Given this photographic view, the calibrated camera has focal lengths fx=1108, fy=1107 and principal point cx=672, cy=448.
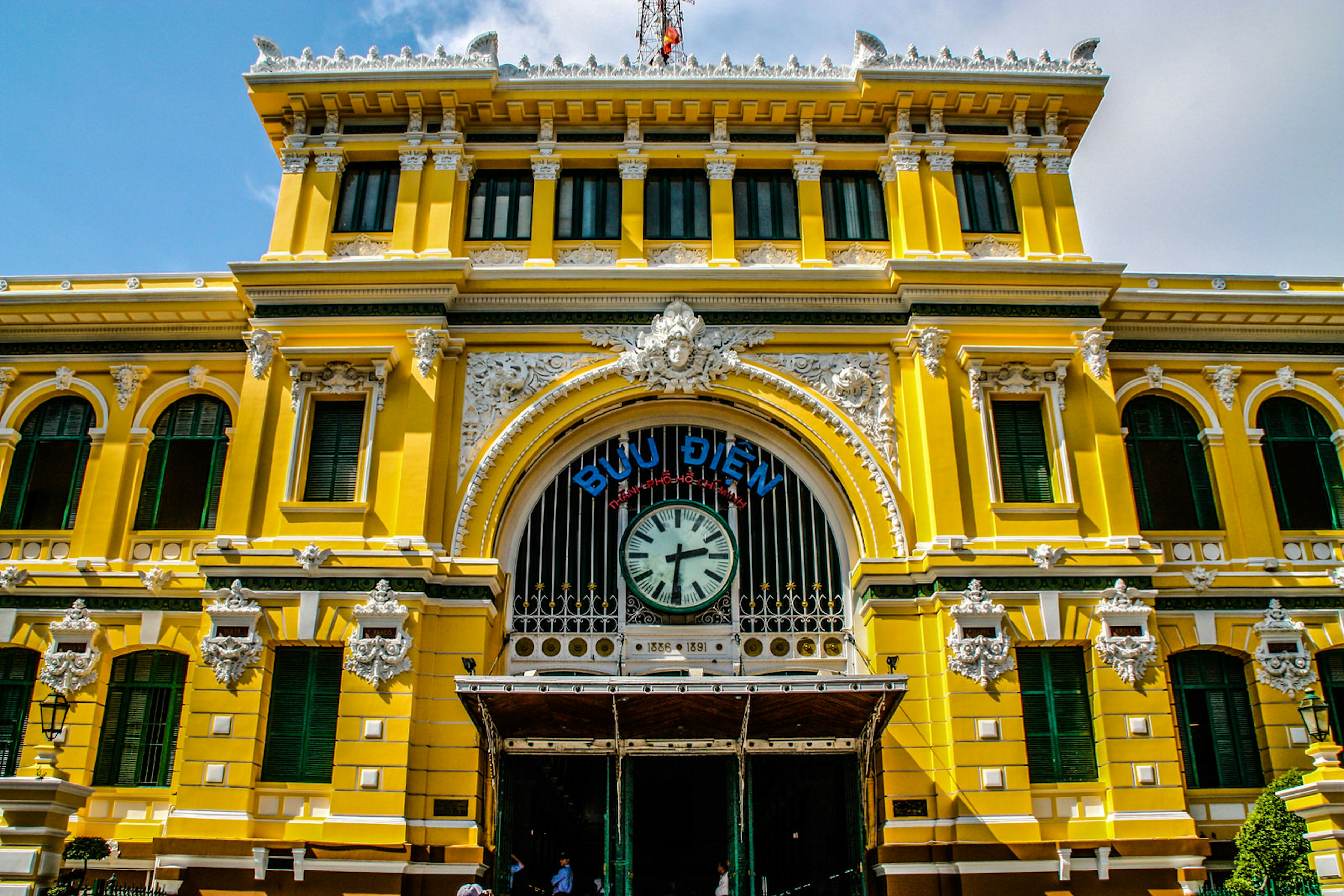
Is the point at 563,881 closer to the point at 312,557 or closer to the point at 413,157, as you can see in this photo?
the point at 312,557

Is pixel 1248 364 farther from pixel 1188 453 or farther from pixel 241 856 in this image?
pixel 241 856

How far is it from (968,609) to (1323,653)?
357 inches

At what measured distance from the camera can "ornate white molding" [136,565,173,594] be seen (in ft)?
82.2

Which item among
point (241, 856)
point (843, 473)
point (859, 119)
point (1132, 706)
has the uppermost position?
point (859, 119)

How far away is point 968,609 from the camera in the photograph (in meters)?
22.9

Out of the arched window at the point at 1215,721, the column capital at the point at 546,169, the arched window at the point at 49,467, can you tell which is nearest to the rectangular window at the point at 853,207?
the column capital at the point at 546,169

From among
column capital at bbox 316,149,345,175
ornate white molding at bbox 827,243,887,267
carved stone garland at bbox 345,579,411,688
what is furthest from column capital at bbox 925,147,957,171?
carved stone garland at bbox 345,579,411,688

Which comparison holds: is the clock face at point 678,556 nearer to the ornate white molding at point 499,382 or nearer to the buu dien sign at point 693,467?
the buu dien sign at point 693,467

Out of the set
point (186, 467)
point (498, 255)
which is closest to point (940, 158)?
point (498, 255)

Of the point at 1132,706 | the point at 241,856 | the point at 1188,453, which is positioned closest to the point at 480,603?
the point at 241,856

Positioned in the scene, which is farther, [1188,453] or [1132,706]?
[1188,453]

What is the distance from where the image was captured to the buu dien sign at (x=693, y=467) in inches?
991

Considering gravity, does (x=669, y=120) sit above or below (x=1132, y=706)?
above

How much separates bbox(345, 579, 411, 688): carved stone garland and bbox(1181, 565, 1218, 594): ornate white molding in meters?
17.2
